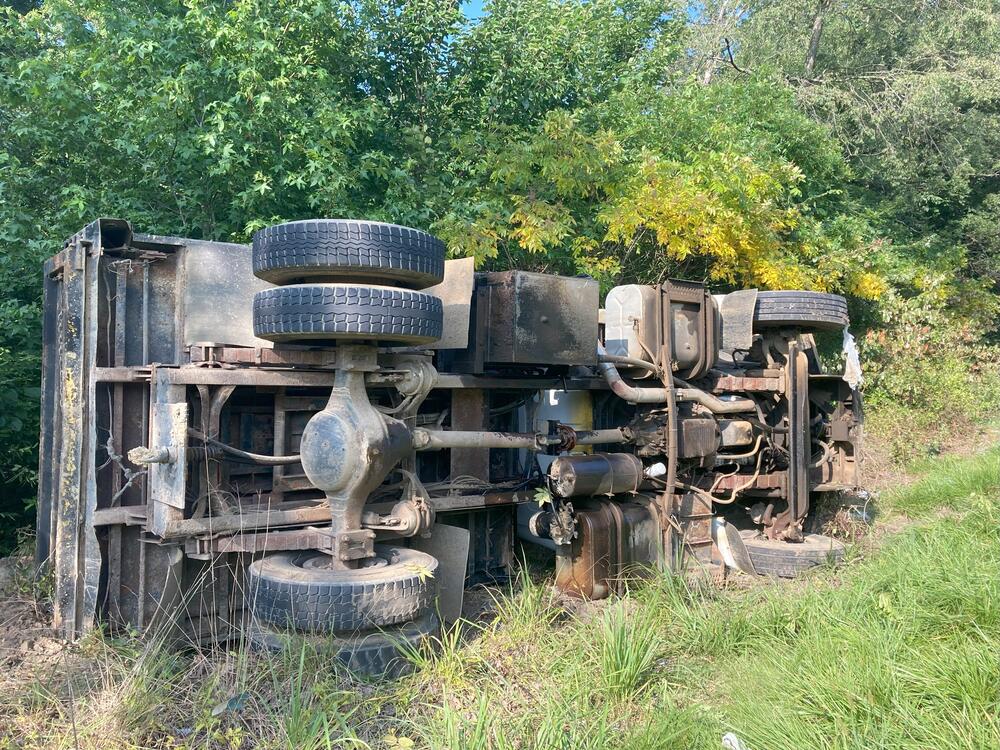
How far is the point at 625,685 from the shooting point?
338 centimetres

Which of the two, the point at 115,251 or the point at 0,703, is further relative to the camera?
the point at 115,251

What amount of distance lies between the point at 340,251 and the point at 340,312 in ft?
0.84

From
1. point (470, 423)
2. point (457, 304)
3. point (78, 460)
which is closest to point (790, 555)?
point (470, 423)

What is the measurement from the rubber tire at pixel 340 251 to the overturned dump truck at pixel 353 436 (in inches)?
0.4

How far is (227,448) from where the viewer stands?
13.0 feet

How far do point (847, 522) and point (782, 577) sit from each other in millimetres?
1119

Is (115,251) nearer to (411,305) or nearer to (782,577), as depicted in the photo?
(411,305)

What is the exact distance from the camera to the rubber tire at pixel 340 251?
3557 mm

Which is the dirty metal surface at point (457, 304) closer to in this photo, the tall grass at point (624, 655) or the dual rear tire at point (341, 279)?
the dual rear tire at point (341, 279)

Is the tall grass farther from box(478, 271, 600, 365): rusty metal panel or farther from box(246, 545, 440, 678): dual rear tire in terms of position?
box(478, 271, 600, 365): rusty metal panel

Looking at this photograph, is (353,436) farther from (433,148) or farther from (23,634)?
(433,148)

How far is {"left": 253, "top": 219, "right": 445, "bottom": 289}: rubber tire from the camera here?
356 cm

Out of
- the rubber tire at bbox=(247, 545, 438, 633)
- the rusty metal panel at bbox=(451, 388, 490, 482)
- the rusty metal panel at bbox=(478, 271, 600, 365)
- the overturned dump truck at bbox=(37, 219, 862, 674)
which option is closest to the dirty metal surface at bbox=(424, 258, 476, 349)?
the overturned dump truck at bbox=(37, 219, 862, 674)

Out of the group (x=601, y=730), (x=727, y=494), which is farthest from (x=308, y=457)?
(x=727, y=494)
